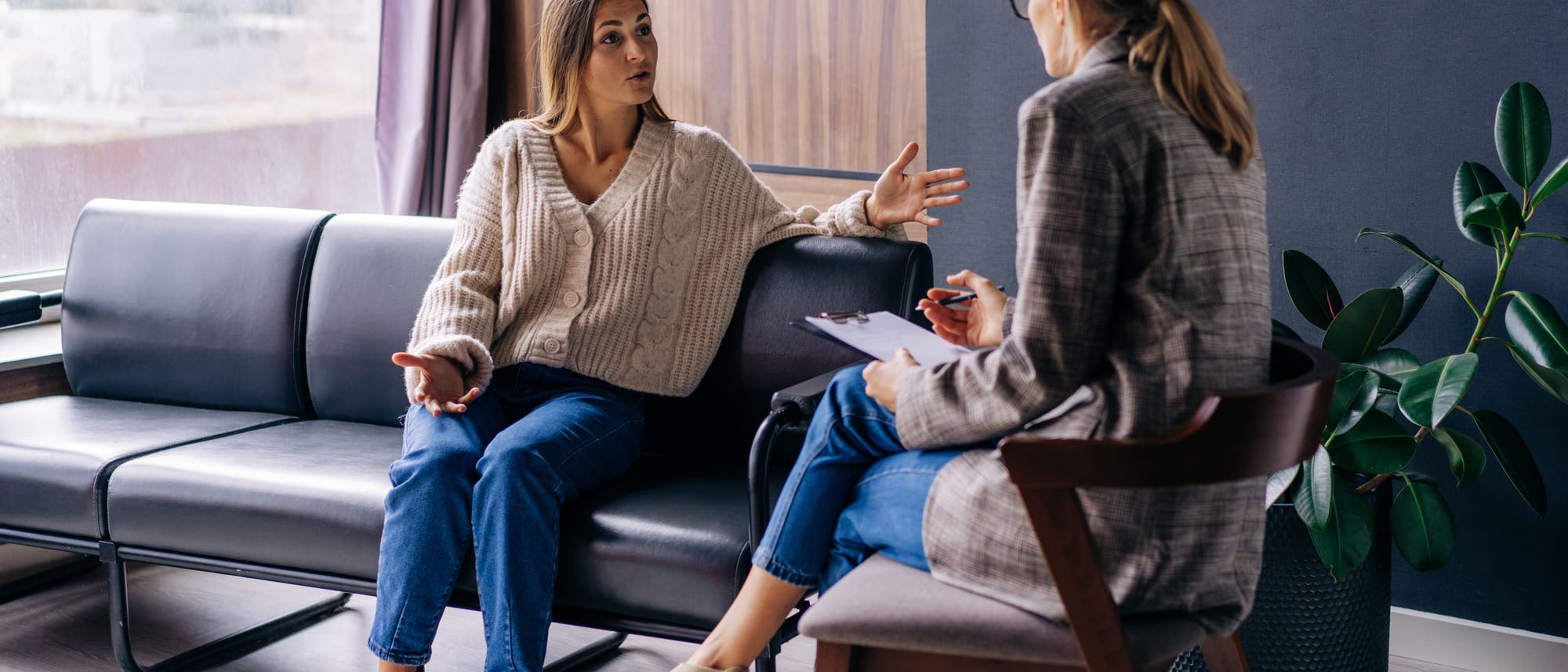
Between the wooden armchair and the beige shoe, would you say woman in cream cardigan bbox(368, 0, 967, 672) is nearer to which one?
the beige shoe

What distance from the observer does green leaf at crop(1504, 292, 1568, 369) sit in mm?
1993

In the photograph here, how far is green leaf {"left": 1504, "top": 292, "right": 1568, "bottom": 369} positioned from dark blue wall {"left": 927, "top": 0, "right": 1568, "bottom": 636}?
248 mm

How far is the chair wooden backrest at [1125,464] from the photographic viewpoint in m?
1.24

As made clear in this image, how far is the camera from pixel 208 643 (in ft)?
8.38

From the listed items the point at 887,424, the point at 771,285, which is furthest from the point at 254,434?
the point at 887,424

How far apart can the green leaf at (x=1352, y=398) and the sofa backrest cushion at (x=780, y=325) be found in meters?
0.67

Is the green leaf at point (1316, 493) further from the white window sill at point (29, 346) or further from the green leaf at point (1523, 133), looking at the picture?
the white window sill at point (29, 346)

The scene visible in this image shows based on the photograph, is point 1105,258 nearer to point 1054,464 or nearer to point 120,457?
point 1054,464

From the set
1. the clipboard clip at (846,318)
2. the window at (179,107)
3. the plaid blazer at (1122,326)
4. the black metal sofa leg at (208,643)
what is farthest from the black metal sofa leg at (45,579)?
the plaid blazer at (1122,326)

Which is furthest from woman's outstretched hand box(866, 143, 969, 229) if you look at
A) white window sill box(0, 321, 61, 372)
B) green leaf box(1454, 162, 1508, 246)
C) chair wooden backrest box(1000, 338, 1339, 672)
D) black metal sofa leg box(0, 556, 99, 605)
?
black metal sofa leg box(0, 556, 99, 605)

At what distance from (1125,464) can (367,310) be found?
180 centimetres

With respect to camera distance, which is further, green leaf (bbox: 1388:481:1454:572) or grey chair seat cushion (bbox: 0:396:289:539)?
grey chair seat cushion (bbox: 0:396:289:539)

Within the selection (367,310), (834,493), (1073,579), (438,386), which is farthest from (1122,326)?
(367,310)

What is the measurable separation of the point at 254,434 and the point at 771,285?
1020 mm
